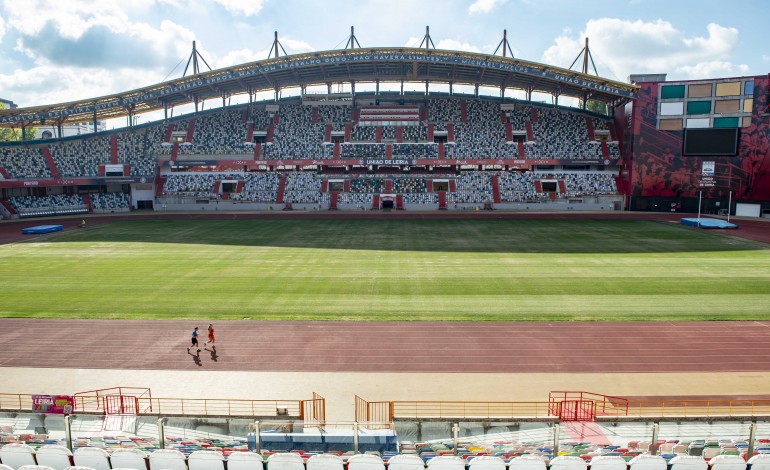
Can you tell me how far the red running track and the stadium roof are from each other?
1900 inches

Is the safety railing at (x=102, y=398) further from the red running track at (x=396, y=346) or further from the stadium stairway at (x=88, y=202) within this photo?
the stadium stairway at (x=88, y=202)

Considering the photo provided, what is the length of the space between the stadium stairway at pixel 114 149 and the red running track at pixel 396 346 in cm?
5430

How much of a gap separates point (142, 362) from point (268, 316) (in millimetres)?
5787

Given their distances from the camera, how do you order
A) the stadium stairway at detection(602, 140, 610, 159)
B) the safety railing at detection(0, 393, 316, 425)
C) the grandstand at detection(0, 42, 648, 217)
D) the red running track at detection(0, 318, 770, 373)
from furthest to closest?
the stadium stairway at detection(602, 140, 610, 159)
the grandstand at detection(0, 42, 648, 217)
the red running track at detection(0, 318, 770, 373)
the safety railing at detection(0, 393, 316, 425)

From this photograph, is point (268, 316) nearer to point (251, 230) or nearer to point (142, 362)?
point (142, 362)

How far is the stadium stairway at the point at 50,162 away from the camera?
2566 inches

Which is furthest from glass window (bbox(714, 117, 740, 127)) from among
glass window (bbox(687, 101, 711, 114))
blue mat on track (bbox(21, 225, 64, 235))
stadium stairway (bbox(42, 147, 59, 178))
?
stadium stairway (bbox(42, 147, 59, 178))

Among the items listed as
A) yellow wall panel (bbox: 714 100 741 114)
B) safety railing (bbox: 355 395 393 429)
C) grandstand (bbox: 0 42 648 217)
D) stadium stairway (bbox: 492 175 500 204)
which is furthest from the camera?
stadium stairway (bbox: 492 175 500 204)

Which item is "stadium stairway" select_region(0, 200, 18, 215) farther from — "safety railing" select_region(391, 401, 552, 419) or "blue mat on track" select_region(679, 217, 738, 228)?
"blue mat on track" select_region(679, 217, 738, 228)

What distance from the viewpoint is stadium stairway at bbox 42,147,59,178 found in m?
65.2

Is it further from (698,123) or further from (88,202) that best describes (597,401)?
(88,202)

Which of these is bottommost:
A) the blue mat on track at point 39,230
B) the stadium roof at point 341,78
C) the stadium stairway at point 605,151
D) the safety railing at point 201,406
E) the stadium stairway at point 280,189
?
the safety railing at point 201,406

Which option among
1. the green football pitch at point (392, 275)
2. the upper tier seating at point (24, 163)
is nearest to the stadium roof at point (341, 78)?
the upper tier seating at point (24, 163)

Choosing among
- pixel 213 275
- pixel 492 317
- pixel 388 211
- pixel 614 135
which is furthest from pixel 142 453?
pixel 614 135
